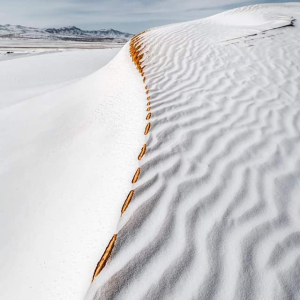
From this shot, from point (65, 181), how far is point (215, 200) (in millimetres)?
1935

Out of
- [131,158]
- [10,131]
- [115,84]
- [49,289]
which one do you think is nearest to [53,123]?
[10,131]

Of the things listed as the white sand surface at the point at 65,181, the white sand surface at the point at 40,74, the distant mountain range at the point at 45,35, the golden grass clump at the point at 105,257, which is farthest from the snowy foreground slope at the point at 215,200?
the distant mountain range at the point at 45,35

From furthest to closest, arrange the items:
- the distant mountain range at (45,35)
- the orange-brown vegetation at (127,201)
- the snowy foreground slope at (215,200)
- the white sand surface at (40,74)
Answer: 1. the distant mountain range at (45,35)
2. the white sand surface at (40,74)
3. the orange-brown vegetation at (127,201)
4. the snowy foreground slope at (215,200)

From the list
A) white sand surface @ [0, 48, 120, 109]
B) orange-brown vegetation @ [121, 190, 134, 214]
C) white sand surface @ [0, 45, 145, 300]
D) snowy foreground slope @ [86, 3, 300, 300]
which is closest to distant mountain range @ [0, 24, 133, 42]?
white sand surface @ [0, 48, 120, 109]

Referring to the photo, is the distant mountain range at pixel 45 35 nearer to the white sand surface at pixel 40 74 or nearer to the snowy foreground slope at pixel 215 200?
the white sand surface at pixel 40 74

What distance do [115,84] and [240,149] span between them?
3510mm

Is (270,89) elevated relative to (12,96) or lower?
elevated

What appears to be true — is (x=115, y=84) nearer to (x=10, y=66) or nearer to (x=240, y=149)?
(x=240, y=149)

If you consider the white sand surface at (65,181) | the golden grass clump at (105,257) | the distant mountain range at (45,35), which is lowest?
the distant mountain range at (45,35)

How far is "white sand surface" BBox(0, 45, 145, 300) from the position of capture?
6.28ft

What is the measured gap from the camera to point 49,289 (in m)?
1.79

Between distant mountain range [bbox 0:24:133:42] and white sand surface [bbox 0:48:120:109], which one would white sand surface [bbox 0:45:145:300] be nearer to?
white sand surface [bbox 0:48:120:109]

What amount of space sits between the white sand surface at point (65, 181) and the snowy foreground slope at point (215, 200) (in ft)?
0.82

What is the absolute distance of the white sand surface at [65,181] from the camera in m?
1.91
